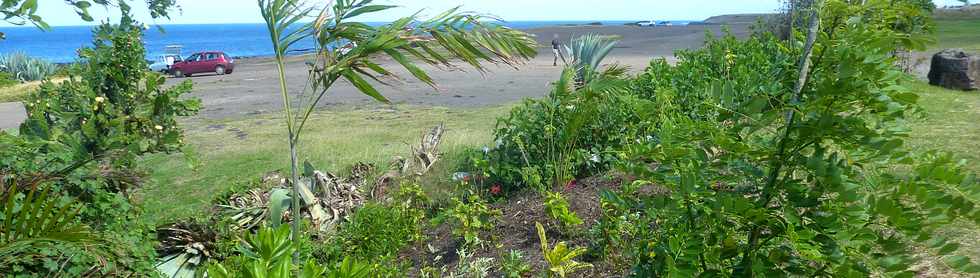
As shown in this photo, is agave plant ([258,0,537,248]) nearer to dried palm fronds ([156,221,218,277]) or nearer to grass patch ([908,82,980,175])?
dried palm fronds ([156,221,218,277])

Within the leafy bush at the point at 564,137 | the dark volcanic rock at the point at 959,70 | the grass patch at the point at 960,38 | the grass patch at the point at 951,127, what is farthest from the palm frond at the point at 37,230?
the grass patch at the point at 960,38

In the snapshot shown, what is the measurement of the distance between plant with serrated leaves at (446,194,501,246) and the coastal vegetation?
0.02 m

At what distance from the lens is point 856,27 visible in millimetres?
2469

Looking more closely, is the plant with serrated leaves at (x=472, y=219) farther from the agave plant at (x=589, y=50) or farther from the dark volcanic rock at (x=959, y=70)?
the dark volcanic rock at (x=959, y=70)

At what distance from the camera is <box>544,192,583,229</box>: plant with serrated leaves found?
4441mm

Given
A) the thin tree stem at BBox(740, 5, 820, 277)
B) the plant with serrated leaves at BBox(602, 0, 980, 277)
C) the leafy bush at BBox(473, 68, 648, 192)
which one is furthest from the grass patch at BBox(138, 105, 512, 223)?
the thin tree stem at BBox(740, 5, 820, 277)

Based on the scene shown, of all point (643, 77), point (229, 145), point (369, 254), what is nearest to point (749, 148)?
point (369, 254)

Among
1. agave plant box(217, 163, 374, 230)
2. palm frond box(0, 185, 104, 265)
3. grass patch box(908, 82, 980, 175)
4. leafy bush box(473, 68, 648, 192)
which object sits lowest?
agave plant box(217, 163, 374, 230)

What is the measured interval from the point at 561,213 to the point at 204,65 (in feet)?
99.3

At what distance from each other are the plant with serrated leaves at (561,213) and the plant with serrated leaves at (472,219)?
422 millimetres

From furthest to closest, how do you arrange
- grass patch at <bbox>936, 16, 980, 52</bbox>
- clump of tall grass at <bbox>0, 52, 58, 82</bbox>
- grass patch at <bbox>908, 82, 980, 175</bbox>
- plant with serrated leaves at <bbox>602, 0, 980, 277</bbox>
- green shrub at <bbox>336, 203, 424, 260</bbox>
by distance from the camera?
clump of tall grass at <bbox>0, 52, 58, 82</bbox> < grass patch at <bbox>936, 16, 980, 52</bbox> < grass patch at <bbox>908, 82, 980, 175</bbox> < green shrub at <bbox>336, 203, 424, 260</bbox> < plant with serrated leaves at <bbox>602, 0, 980, 277</bbox>

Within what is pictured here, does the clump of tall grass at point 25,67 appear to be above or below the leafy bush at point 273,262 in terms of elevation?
below

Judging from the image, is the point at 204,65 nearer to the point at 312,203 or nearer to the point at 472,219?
the point at 312,203

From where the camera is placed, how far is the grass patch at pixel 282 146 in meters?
7.74
